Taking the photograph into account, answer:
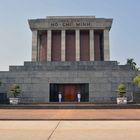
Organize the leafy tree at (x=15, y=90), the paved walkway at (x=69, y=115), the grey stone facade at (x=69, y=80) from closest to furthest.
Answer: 1. the paved walkway at (x=69, y=115)
2. the leafy tree at (x=15, y=90)
3. the grey stone facade at (x=69, y=80)

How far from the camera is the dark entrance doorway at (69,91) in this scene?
3325cm

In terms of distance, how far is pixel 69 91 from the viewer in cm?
3434

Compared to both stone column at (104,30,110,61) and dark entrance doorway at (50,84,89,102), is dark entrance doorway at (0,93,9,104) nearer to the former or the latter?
dark entrance doorway at (50,84,89,102)

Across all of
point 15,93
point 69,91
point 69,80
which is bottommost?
point 15,93

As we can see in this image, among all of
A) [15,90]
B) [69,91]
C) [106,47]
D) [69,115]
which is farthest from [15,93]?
[106,47]

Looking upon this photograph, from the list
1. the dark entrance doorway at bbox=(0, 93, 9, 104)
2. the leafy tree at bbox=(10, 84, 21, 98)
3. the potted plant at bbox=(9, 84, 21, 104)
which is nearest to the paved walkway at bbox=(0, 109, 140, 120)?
the potted plant at bbox=(9, 84, 21, 104)

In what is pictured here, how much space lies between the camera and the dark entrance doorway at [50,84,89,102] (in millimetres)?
Result: 33250

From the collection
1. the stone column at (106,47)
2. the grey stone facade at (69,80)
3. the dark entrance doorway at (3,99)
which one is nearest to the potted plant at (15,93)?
the dark entrance doorway at (3,99)

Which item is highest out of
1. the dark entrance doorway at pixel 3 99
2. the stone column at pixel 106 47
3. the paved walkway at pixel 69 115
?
the stone column at pixel 106 47

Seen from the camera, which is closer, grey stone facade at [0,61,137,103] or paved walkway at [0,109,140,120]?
paved walkway at [0,109,140,120]

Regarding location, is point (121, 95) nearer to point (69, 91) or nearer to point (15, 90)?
point (69, 91)

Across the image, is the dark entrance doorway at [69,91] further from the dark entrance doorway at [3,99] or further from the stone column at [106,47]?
the stone column at [106,47]

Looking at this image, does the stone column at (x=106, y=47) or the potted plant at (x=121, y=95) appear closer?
the potted plant at (x=121, y=95)

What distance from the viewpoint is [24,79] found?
33.0 m
